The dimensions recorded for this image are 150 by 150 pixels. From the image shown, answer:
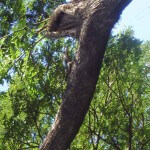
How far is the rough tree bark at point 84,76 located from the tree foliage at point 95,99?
214cm

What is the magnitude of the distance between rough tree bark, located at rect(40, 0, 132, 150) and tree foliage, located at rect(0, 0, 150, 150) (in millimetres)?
2139

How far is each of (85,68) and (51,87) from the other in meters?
4.12

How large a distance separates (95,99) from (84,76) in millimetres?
5223

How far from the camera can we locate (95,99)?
9211 millimetres

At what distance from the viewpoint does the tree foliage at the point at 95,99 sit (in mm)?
7438

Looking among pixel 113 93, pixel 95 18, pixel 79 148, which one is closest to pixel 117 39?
pixel 113 93

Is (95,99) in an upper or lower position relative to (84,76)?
upper

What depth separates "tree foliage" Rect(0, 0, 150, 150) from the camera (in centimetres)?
744

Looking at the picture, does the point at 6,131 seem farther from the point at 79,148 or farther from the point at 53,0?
the point at 53,0

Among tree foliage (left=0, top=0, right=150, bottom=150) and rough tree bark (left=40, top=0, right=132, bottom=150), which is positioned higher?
tree foliage (left=0, top=0, right=150, bottom=150)

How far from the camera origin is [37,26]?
6.18m

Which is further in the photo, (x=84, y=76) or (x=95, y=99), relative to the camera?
(x=95, y=99)

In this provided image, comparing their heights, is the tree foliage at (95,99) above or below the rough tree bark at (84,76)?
above

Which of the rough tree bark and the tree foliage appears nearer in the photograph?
the rough tree bark
